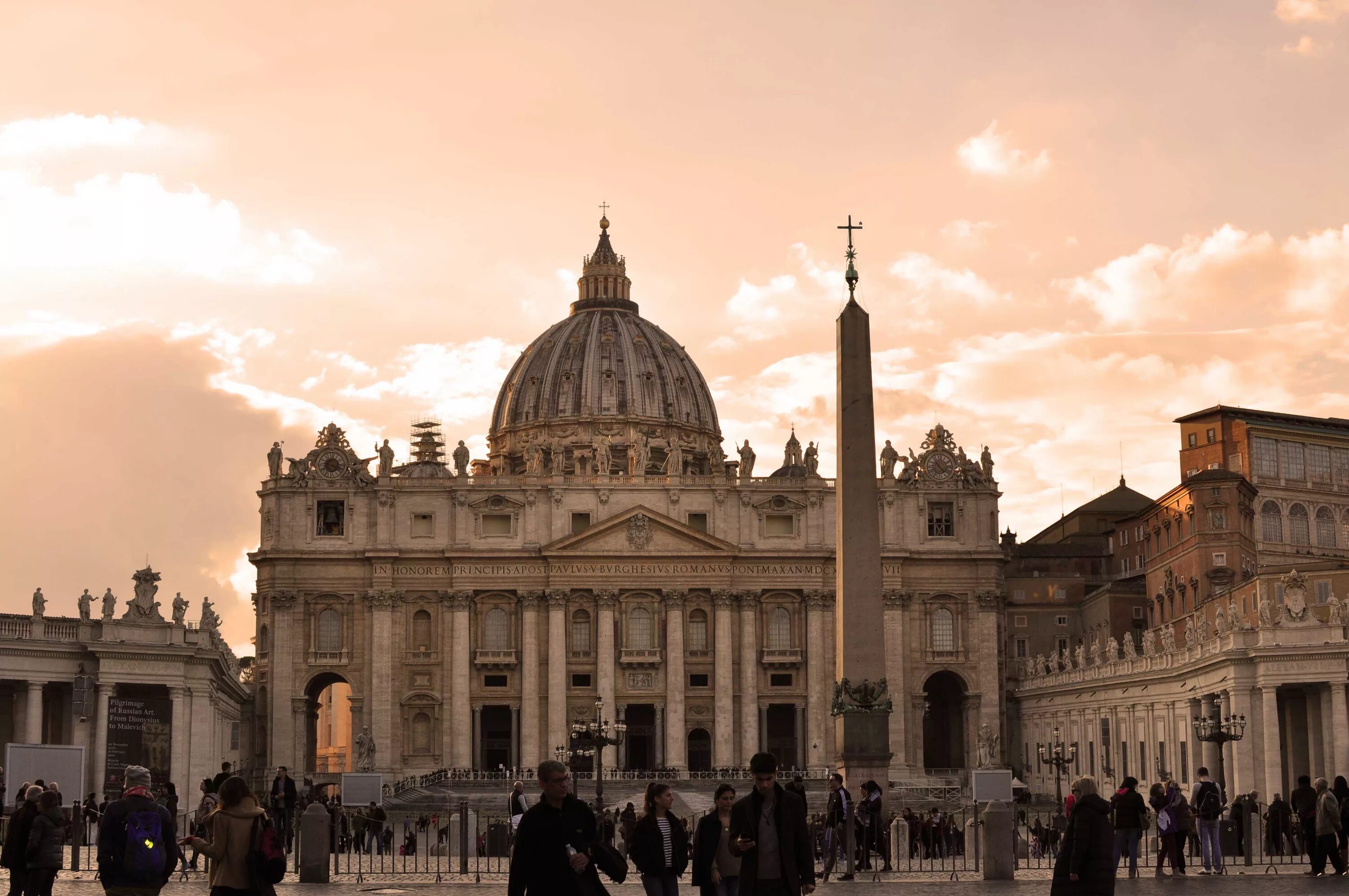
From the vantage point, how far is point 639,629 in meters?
97.8

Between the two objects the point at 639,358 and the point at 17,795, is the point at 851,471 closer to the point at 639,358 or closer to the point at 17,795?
the point at 17,795

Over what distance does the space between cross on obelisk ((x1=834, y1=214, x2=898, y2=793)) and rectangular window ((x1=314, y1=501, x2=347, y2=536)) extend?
6835cm

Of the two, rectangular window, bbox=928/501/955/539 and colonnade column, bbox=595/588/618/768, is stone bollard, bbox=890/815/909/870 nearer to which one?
colonnade column, bbox=595/588/618/768

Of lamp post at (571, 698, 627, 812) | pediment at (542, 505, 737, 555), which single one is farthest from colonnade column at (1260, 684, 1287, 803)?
pediment at (542, 505, 737, 555)

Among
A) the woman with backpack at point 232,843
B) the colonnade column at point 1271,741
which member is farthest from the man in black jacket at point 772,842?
the colonnade column at point 1271,741

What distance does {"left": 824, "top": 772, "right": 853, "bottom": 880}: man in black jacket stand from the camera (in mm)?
30578

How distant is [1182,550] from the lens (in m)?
88.9

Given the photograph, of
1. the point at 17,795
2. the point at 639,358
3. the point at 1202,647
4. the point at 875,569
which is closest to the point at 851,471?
the point at 875,569

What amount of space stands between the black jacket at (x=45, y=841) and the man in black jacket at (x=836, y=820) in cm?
1271

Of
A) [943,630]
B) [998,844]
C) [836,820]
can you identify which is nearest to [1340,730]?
[998,844]

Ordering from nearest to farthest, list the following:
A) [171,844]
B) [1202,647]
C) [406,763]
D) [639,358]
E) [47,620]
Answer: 1. [171,844]
2. [47,620]
3. [1202,647]
4. [406,763]
5. [639,358]

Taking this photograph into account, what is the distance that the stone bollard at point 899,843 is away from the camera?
1453 inches

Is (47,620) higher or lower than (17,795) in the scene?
higher

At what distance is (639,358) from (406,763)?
41358mm
